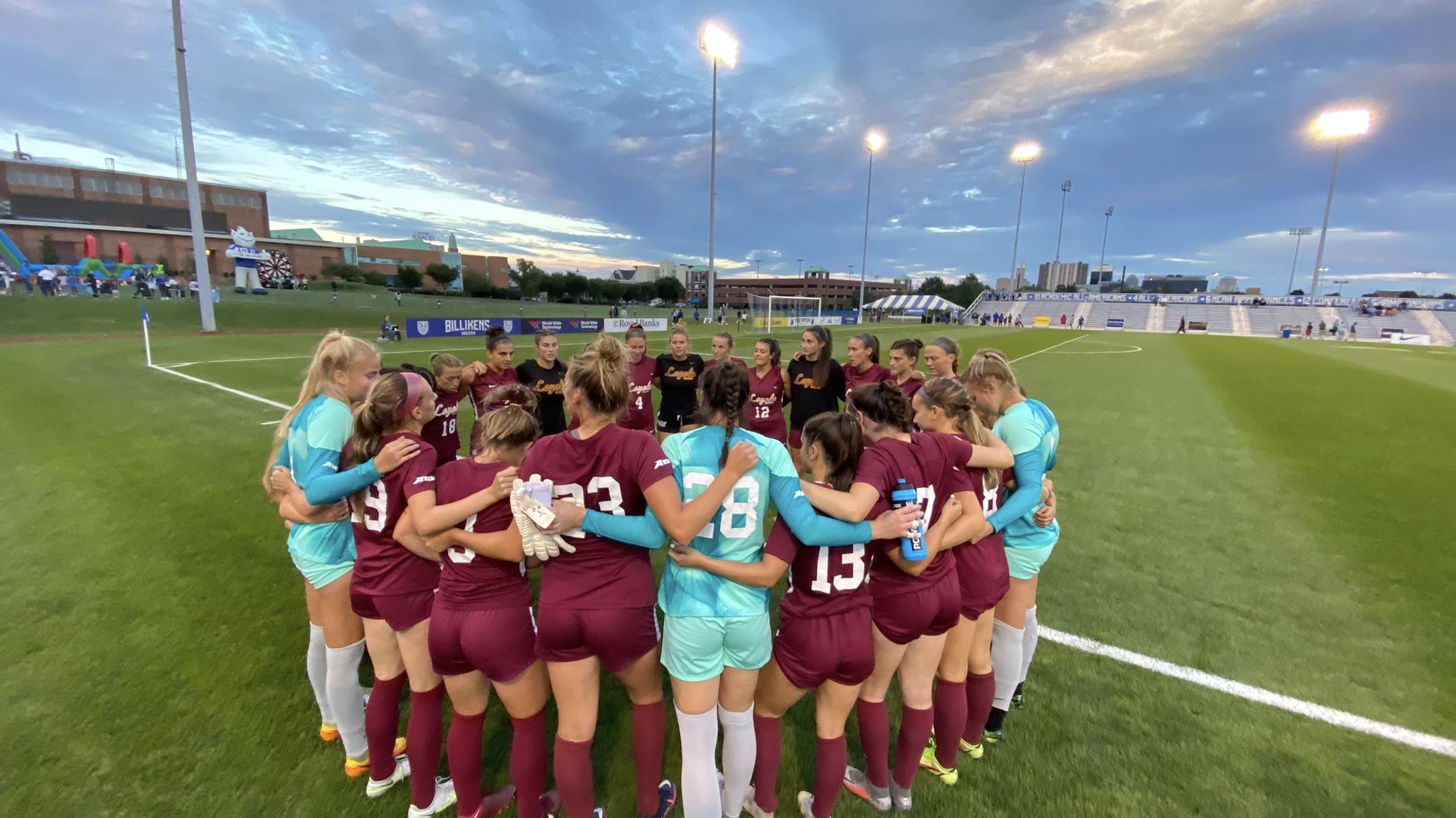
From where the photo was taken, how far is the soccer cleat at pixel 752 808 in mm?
2789

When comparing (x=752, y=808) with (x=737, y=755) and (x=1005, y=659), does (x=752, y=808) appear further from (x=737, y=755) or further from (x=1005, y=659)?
(x=1005, y=659)

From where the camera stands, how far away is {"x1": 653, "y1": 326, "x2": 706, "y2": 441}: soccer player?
23.3 feet

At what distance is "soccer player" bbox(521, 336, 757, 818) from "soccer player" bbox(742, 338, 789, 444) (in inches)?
164

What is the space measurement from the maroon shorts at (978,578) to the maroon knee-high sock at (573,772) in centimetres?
194

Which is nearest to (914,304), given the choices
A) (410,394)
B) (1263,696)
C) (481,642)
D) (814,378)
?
(814,378)

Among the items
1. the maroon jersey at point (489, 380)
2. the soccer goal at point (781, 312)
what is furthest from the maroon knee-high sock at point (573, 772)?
the soccer goal at point (781, 312)

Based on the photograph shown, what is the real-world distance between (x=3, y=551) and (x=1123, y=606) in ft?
34.6

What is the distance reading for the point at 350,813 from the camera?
2.82m

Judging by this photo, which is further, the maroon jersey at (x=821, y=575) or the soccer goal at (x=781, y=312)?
the soccer goal at (x=781, y=312)

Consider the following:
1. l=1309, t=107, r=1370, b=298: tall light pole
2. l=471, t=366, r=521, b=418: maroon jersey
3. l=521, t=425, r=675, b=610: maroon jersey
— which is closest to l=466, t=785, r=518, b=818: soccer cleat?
l=521, t=425, r=675, b=610: maroon jersey

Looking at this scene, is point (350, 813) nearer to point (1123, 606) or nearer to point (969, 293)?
point (1123, 606)

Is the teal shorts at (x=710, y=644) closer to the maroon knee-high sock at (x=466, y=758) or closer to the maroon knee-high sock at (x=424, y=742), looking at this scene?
the maroon knee-high sock at (x=466, y=758)

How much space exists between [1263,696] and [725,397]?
14.6 ft

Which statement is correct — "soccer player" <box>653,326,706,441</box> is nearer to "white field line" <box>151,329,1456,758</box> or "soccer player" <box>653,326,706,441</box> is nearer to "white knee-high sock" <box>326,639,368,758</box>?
"white knee-high sock" <box>326,639,368,758</box>
